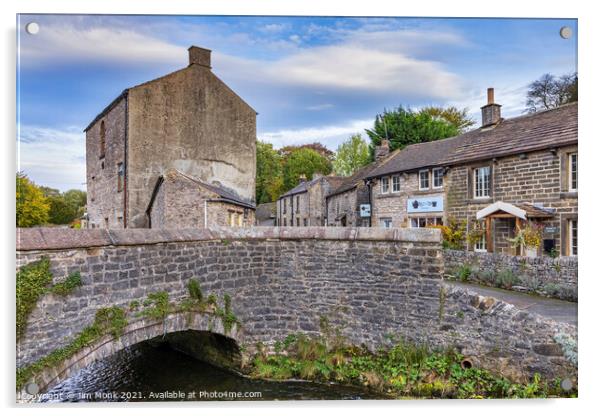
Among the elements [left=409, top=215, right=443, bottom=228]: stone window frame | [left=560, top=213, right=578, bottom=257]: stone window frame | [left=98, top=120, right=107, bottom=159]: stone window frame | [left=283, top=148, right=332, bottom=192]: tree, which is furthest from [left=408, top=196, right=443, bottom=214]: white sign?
[left=98, top=120, right=107, bottom=159]: stone window frame

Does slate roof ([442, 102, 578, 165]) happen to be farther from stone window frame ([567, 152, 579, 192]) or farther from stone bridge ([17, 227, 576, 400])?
stone bridge ([17, 227, 576, 400])

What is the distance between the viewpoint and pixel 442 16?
4.63 m

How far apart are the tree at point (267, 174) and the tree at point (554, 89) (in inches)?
150

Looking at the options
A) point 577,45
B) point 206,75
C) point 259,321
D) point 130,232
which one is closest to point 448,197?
point 577,45

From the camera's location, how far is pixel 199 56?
16.9ft

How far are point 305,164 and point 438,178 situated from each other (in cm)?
304

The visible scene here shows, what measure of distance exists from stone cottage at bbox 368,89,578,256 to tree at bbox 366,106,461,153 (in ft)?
1.65

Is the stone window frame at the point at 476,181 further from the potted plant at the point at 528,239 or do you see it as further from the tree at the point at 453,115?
the tree at the point at 453,115

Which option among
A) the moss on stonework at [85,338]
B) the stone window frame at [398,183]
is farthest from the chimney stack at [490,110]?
the moss on stonework at [85,338]

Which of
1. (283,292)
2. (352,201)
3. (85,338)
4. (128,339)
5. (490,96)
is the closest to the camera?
(85,338)

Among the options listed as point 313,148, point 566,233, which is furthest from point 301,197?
point 566,233

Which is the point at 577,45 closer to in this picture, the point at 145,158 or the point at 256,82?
the point at 256,82

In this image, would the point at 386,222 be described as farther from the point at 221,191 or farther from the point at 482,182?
the point at 221,191

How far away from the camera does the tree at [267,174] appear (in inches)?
247
